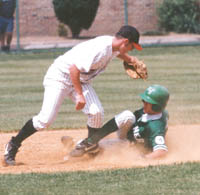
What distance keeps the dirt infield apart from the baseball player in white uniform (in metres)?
0.38

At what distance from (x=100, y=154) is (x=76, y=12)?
50.9 feet

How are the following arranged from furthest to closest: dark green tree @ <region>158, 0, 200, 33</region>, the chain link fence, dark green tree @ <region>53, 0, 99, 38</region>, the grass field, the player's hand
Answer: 1. dark green tree @ <region>158, 0, 200, 33</region>
2. the chain link fence
3. dark green tree @ <region>53, 0, 99, 38</region>
4. the player's hand
5. the grass field

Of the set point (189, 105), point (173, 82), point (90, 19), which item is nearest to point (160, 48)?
point (90, 19)

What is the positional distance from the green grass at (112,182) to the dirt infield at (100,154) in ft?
1.53

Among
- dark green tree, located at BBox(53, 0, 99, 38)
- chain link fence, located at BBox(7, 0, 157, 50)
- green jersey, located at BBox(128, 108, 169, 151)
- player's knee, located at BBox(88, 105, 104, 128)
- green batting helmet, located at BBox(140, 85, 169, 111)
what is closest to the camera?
player's knee, located at BBox(88, 105, 104, 128)

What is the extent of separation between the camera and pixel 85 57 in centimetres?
661

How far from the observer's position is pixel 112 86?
527 inches

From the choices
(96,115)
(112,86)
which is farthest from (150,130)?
(112,86)

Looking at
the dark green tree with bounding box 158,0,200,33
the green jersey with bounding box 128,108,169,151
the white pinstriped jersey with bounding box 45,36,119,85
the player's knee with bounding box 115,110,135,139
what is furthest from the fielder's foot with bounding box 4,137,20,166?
the dark green tree with bounding box 158,0,200,33

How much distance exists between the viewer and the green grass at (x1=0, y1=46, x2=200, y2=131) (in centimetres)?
1039

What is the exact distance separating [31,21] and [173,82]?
11.0m

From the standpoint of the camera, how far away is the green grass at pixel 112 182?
5.47m

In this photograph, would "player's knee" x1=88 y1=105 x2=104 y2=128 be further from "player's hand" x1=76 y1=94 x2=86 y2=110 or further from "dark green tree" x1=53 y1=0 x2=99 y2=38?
"dark green tree" x1=53 y1=0 x2=99 y2=38

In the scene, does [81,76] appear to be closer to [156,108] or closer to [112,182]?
[156,108]
